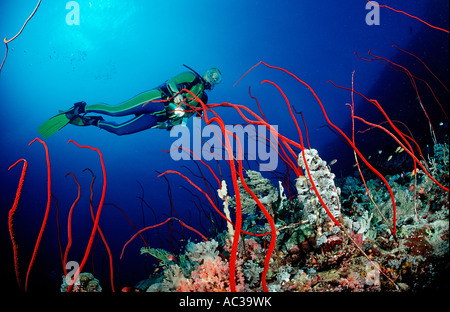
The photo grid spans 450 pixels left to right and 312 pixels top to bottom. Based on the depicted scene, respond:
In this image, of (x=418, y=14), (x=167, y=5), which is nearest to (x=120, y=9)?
(x=167, y=5)

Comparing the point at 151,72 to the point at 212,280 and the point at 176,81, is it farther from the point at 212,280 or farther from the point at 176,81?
the point at 212,280

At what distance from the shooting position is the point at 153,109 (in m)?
6.50

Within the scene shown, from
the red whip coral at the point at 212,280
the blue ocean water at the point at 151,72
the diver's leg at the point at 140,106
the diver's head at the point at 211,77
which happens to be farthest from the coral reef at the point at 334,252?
the diver's leg at the point at 140,106

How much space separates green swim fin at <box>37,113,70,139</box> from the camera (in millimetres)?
6638

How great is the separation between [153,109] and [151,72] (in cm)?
1215

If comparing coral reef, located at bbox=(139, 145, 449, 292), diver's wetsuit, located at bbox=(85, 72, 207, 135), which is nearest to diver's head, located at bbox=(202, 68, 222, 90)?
diver's wetsuit, located at bbox=(85, 72, 207, 135)

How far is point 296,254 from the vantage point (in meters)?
2.41

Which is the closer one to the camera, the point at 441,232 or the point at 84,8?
the point at 441,232

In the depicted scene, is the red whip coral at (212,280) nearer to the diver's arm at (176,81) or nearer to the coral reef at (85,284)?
the coral reef at (85,284)

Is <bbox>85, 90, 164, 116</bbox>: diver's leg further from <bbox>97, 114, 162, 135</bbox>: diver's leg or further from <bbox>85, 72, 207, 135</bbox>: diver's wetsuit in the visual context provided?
<bbox>97, 114, 162, 135</bbox>: diver's leg

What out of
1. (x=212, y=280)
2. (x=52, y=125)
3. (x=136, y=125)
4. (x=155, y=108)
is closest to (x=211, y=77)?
(x=155, y=108)

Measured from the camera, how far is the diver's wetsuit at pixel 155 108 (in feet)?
19.7

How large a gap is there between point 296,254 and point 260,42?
20.0 m
